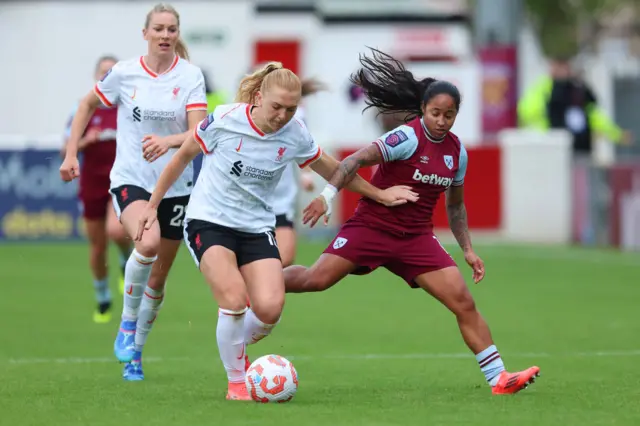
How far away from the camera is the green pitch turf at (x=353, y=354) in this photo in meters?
7.98

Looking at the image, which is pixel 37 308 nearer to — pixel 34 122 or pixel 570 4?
pixel 34 122

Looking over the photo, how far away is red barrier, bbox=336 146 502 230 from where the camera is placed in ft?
76.4

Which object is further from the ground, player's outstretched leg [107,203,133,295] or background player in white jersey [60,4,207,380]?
background player in white jersey [60,4,207,380]

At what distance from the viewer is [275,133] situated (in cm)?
862

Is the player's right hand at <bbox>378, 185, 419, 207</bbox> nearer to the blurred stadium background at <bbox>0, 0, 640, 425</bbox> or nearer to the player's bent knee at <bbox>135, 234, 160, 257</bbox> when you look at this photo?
the blurred stadium background at <bbox>0, 0, 640, 425</bbox>

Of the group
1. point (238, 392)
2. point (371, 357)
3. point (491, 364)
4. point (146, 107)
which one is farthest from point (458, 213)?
point (146, 107)

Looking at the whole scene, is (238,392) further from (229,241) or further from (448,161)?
(448,161)

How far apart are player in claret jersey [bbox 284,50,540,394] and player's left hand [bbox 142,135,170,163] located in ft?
3.52

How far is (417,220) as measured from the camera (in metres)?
9.05

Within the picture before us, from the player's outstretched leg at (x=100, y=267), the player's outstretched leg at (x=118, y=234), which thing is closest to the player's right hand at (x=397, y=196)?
the player's outstretched leg at (x=118, y=234)

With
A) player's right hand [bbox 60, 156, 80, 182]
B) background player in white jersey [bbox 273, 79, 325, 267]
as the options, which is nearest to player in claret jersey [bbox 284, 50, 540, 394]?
player's right hand [bbox 60, 156, 80, 182]

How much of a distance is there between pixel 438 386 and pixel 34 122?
804 inches

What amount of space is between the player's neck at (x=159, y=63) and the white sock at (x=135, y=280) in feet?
3.92

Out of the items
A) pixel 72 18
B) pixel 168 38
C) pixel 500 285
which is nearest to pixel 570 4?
pixel 72 18
